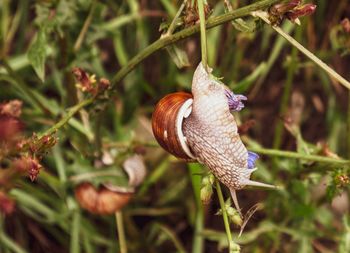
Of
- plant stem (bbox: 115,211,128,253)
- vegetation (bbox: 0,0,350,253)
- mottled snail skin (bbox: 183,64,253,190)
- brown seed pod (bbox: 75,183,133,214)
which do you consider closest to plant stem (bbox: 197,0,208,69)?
mottled snail skin (bbox: 183,64,253,190)

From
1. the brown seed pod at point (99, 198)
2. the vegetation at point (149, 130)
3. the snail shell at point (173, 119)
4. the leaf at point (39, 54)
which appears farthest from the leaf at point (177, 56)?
the brown seed pod at point (99, 198)

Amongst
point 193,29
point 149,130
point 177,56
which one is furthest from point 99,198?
point 193,29

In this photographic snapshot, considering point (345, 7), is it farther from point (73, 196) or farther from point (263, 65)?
point (73, 196)

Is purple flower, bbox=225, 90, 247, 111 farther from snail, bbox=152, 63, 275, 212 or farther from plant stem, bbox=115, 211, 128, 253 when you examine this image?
plant stem, bbox=115, 211, 128, 253

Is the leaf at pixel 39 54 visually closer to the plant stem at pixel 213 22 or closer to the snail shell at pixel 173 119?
the plant stem at pixel 213 22

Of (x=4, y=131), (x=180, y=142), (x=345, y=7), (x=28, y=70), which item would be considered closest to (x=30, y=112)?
(x=28, y=70)
